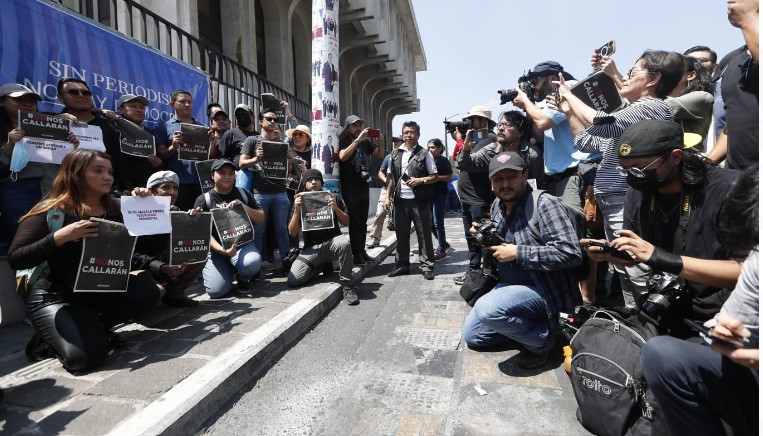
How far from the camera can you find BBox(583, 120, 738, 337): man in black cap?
186 centimetres

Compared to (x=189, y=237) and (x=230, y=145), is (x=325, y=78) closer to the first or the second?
(x=230, y=145)

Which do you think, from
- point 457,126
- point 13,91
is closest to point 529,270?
point 457,126

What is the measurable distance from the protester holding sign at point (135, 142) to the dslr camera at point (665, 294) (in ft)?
14.6

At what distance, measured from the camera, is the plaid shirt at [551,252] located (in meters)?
2.64

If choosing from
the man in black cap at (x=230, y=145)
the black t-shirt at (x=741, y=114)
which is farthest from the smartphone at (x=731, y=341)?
the man in black cap at (x=230, y=145)

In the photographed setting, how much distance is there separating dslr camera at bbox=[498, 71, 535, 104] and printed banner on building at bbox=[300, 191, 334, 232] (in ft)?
6.94

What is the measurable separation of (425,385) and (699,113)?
259 cm

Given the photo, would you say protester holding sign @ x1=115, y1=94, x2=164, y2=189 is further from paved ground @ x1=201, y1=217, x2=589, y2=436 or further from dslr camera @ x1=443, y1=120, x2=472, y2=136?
dslr camera @ x1=443, y1=120, x2=472, y2=136

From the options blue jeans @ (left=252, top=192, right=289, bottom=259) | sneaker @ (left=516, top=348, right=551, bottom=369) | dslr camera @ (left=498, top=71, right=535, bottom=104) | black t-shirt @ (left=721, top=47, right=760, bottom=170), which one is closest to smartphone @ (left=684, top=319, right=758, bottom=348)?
black t-shirt @ (left=721, top=47, right=760, bottom=170)

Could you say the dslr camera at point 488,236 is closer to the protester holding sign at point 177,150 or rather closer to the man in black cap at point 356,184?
the man in black cap at point 356,184

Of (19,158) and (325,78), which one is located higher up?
(325,78)

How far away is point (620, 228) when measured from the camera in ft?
9.16

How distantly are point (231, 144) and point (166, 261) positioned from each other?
6.78ft

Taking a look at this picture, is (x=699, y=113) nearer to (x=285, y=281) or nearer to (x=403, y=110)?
(x=285, y=281)
